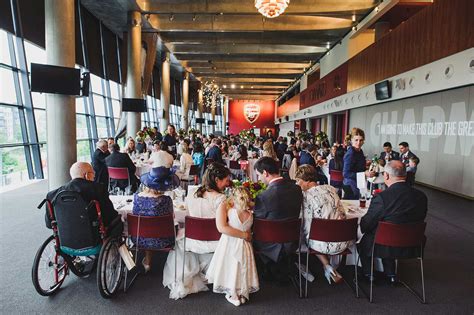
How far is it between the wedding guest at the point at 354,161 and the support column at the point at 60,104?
5.46m

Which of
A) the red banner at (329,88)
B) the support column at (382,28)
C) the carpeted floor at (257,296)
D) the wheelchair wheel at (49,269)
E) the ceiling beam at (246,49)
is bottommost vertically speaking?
the carpeted floor at (257,296)

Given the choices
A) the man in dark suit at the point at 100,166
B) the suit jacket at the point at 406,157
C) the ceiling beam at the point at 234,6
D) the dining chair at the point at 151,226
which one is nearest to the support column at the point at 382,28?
the ceiling beam at the point at 234,6

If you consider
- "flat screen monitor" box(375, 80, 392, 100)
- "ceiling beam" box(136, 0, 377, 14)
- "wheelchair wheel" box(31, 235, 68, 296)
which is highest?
"ceiling beam" box(136, 0, 377, 14)

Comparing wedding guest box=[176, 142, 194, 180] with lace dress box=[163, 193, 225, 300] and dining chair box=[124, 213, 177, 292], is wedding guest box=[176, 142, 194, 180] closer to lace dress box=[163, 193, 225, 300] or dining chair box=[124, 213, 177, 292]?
lace dress box=[163, 193, 225, 300]

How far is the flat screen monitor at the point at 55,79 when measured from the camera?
5727 millimetres

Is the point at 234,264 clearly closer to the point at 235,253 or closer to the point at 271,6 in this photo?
the point at 235,253

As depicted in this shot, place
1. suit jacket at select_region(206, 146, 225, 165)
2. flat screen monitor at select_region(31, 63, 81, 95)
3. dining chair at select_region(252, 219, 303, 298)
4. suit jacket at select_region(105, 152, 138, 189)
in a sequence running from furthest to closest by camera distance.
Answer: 1. suit jacket at select_region(206, 146, 225, 165)
2. suit jacket at select_region(105, 152, 138, 189)
3. flat screen monitor at select_region(31, 63, 81, 95)
4. dining chair at select_region(252, 219, 303, 298)

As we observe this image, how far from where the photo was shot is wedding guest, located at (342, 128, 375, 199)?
471 cm

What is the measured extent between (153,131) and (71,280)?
8.28 metres

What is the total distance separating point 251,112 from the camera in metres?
37.1

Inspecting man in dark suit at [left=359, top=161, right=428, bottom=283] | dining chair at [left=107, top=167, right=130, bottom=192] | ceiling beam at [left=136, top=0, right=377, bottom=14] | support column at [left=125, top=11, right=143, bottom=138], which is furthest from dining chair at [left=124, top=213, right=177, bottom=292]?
support column at [left=125, top=11, right=143, bottom=138]

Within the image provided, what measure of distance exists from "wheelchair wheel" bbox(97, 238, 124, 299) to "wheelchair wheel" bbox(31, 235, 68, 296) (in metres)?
0.46

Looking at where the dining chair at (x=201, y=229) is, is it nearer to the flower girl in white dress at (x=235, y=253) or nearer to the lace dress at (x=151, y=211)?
the flower girl in white dress at (x=235, y=253)

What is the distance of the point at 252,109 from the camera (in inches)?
1471
